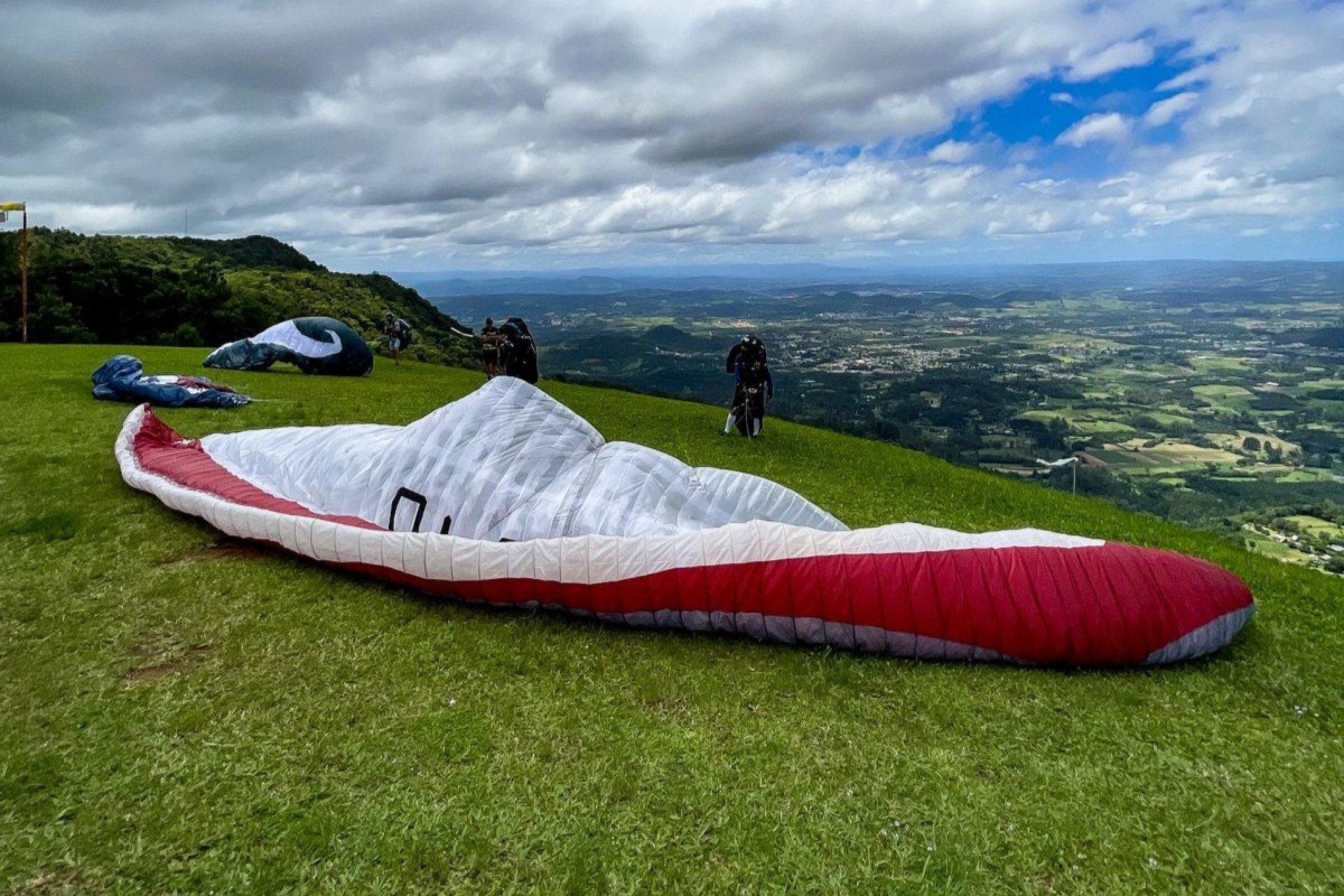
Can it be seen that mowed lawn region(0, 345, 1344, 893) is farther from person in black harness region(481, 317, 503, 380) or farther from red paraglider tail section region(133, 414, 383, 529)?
person in black harness region(481, 317, 503, 380)

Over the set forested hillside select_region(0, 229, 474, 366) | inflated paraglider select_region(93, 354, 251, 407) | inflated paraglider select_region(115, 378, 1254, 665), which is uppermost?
forested hillside select_region(0, 229, 474, 366)

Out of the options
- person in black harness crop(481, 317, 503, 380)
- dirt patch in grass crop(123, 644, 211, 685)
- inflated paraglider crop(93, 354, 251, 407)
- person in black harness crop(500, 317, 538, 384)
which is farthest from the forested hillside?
dirt patch in grass crop(123, 644, 211, 685)

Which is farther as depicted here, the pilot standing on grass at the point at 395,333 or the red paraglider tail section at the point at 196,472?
the pilot standing on grass at the point at 395,333

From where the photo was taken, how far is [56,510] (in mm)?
5715

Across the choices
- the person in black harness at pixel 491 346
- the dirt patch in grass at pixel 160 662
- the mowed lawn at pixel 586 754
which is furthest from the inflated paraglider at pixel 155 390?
the dirt patch in grass at pixel 160 662

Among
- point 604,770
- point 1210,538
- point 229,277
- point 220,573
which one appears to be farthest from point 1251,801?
point 229,277

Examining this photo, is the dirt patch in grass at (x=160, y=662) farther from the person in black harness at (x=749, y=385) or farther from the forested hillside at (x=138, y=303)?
the forested hillside at (x=138, y=303)

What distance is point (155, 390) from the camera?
10.7m

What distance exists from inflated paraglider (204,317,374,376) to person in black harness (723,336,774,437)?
1074 centimetres

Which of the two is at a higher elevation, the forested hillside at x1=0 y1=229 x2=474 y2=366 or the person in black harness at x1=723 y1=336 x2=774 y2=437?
the forested hillside at x1=0 y1=229 x2=474 y2=366

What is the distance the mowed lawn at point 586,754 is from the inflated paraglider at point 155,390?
6.79 meters

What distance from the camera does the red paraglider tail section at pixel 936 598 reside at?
3.60 metres

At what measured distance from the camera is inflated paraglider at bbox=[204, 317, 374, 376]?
1655 cm

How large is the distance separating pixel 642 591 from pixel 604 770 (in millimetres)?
1226
